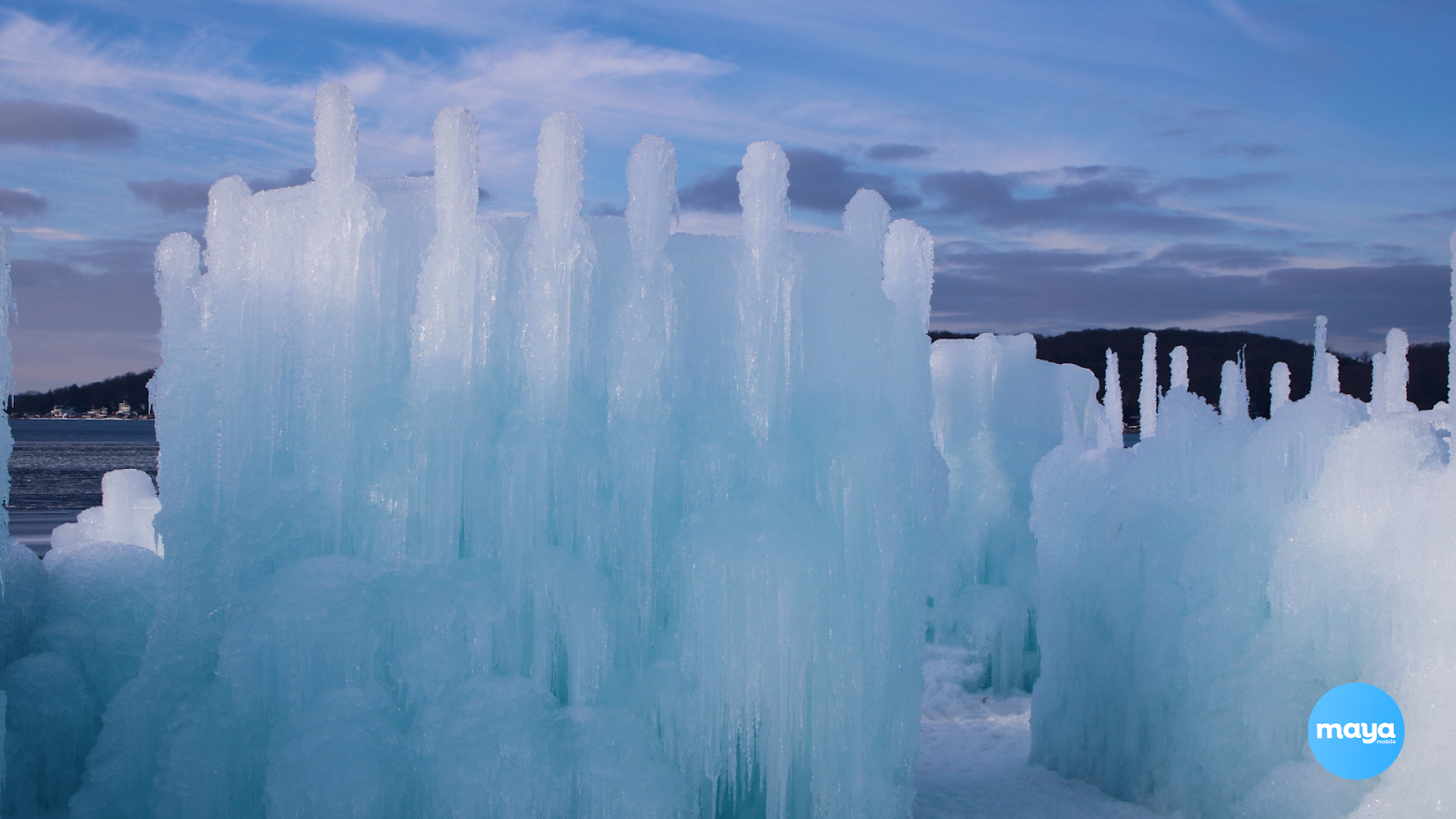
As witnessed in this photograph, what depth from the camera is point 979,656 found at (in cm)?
1734

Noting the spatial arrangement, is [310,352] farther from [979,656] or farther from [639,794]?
[979,656]

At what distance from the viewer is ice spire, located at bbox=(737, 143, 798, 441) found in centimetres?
782

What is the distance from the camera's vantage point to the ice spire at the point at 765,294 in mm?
7820

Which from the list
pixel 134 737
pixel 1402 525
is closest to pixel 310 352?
pixel 134 737

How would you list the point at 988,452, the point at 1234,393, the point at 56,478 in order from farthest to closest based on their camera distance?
the point at 56,478, the point at 988,452, the point at 1234,393

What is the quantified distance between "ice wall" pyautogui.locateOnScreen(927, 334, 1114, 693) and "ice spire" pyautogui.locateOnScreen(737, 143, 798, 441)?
10801 millimetres

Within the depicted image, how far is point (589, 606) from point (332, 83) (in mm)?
4675

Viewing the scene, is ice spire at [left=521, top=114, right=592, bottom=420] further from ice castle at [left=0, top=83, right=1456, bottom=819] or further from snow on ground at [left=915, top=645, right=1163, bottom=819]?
snow on ground at [left=915, top=645, right=1163, bottom=819]

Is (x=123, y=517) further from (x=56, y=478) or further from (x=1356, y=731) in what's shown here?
(x=56, y=478)

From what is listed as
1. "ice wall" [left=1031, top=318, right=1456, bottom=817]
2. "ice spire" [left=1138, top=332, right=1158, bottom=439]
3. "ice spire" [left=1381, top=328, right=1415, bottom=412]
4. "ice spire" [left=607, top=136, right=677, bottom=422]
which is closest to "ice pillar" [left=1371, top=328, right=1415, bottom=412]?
"ice spire" [left=1381, top=328, right=1415, bottom=412]

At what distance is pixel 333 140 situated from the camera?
307 inches

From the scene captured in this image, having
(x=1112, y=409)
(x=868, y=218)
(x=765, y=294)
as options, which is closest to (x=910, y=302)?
(x=868, y=218)

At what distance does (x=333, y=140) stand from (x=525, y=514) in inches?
134

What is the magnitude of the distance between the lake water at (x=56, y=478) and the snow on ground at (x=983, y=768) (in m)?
13.9
